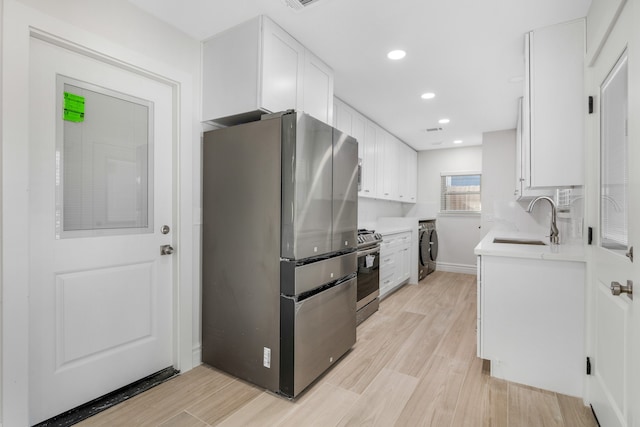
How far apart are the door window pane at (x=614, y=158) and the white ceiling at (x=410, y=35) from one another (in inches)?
28.9

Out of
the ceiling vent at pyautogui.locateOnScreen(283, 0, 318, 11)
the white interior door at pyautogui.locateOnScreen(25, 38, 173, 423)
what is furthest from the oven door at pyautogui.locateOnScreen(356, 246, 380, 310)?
the ceiling vent at pyautogui.locateOnScreen(283, 0, 318, 11)

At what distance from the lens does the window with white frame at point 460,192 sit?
18.6ft

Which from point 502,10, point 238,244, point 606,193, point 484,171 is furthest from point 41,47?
point 484,171

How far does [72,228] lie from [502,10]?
114 inches

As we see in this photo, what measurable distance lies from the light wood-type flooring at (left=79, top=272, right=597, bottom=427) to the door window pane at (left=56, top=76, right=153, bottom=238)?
43.3 inches

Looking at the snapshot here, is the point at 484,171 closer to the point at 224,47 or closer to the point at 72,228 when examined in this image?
the point at 224,47

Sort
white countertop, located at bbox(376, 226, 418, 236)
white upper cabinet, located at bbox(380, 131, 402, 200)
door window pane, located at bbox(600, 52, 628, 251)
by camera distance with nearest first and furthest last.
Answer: door window pane, located at bbox(600, 52, 628, 251), white countertop, located at bbox(376, 226, 418, 236), white upper cabinet, located at bbox(380, 131, 402, 200)

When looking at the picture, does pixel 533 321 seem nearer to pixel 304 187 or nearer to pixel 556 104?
pixel 556 104

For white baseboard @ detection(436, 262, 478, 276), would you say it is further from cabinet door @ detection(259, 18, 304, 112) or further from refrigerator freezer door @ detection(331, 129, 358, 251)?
cabinet door @ detection(259, 18, 304, 112)

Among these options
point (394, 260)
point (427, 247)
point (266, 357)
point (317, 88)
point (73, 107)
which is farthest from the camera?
point (427, 247)

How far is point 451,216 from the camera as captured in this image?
229 inches

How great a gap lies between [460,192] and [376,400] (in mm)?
4858

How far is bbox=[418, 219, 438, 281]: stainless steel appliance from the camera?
16.2 ft

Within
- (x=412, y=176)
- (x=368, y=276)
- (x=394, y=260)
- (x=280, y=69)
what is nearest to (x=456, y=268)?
(x=412, y=176)
